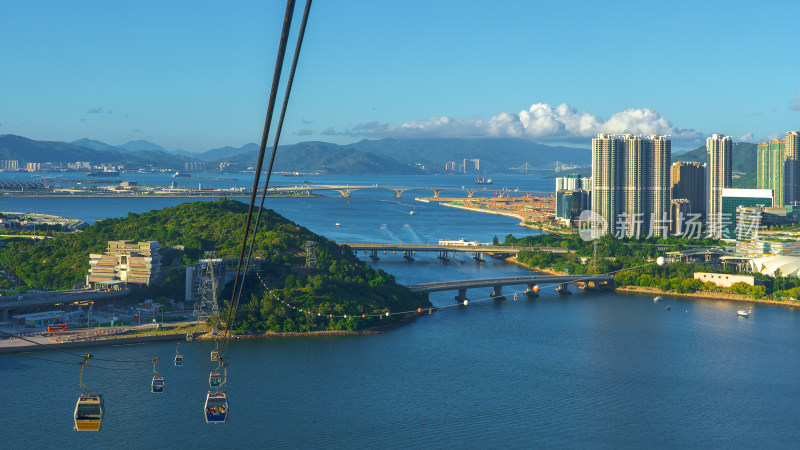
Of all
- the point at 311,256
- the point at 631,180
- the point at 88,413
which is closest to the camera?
the point at 88,413

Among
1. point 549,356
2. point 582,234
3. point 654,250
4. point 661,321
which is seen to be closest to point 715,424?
point 549,356

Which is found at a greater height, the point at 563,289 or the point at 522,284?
the point at 522,284

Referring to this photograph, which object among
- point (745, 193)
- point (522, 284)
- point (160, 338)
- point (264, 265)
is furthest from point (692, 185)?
point (160, 338)

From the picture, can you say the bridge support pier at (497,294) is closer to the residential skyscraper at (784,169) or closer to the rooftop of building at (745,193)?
the rooftop of building at (745,193)

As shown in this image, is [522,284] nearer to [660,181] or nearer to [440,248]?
[440,248]

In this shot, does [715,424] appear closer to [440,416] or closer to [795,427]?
[795,427]

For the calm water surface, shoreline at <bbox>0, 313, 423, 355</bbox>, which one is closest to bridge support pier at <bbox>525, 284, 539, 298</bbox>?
the calm water surface

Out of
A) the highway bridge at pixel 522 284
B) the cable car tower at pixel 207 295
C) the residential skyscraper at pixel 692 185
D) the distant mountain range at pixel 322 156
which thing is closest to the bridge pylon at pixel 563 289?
the highway bridge at pixel 522 284

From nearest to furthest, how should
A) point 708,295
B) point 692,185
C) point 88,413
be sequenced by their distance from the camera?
point 88,413 < point 708,295 < point 692,185
